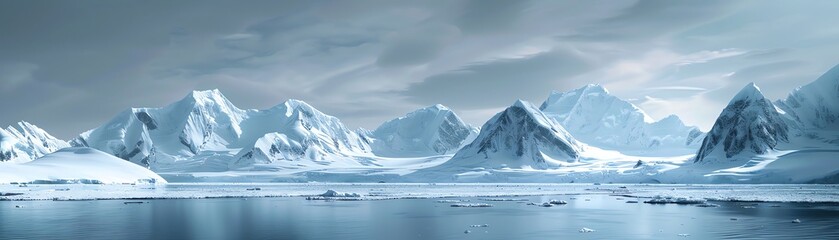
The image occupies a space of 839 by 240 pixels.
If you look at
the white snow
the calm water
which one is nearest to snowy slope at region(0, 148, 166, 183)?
the white snow

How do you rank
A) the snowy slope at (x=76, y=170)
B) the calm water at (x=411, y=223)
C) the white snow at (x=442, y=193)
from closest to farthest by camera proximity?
the calm water at (x=411, y=223)
the white snow at (x=442, y=193)
the snowy slope at (x=76, y=170)

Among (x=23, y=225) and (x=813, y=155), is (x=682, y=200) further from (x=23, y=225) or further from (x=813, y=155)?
(x=813, y=155)

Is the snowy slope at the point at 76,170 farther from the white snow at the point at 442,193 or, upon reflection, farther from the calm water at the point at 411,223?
the calm water at the point at 411,223

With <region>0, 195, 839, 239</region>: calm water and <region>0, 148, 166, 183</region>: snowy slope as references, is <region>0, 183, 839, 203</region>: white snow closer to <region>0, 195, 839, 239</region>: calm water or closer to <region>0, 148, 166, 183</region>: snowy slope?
<region>0, 195, 839, 239</region>: calm water

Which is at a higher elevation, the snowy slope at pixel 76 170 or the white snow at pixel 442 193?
the snowy slope at pixel 76 170

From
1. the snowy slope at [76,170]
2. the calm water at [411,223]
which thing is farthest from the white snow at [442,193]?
the snowy slope at [76,170]

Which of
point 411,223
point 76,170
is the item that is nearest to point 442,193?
point 411,223
